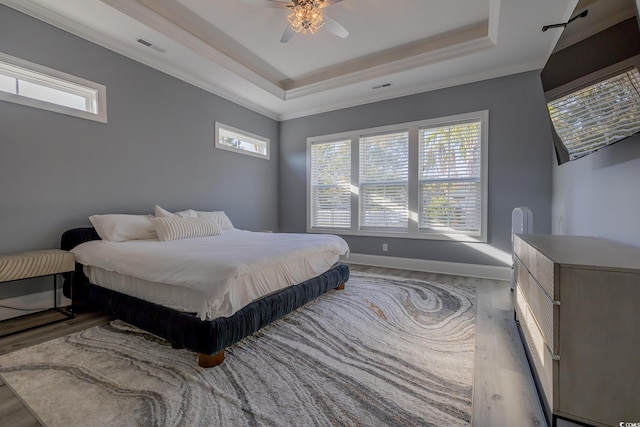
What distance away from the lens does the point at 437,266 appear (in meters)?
4.18

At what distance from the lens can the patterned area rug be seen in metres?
1.33

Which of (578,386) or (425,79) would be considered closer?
(578,386)

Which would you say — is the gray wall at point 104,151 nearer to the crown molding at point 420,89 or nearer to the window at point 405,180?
the crown molding at point 420,89

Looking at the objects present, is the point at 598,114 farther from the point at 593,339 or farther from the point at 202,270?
the point at 202,270

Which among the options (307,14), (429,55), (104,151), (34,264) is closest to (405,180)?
(429,55)

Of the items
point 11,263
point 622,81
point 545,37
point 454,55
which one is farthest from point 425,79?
point 11,263

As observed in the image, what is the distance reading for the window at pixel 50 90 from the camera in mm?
2500

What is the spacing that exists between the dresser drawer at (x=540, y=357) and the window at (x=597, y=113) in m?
1.17

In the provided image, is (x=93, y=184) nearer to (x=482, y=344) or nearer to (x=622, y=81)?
(x=482, y=344)

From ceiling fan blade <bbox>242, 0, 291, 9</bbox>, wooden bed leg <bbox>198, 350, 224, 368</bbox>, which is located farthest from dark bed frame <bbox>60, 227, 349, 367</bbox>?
ceiling fan blade <bbox>242, 0, 291, 9</bbox>

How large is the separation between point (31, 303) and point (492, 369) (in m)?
3.95

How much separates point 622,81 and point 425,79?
290cm

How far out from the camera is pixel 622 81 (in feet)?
4.66

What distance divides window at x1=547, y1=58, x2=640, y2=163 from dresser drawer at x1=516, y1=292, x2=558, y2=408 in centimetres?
117
